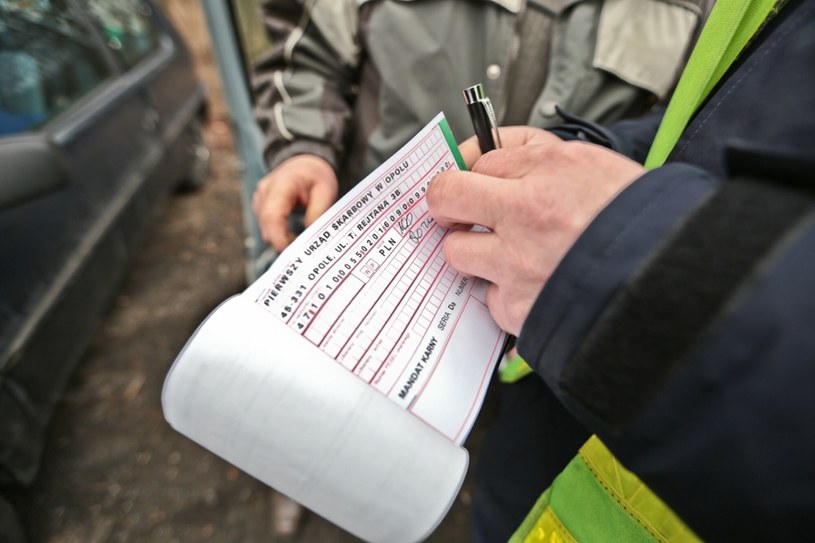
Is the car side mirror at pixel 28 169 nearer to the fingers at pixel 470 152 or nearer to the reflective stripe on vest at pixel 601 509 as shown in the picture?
the fingers at pixel 470 152

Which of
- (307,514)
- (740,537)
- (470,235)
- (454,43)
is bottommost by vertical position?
(307,514)

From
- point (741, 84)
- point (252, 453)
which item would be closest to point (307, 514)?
point (252, 453)

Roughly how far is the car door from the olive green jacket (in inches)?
29.3

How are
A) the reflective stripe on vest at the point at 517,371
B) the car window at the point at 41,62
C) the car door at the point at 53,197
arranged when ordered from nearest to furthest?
the reflective stripe on vest at the point at 517,371 < the car door at the point at 53,197 < the car window at the point at 41,62

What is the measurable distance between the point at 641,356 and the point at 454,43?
2.83 ft

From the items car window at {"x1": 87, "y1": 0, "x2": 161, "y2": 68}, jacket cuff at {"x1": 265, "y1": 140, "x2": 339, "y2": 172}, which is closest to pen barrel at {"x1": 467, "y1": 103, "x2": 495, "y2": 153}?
jacket cuff at {"x1": 265, "y1": 140, "x2": 339, "y2": 172}

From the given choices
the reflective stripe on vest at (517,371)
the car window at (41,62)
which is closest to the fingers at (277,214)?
the reflective stripe on vest at (517,371)

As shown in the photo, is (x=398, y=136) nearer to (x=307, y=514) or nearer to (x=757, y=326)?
(x=757, y=326)

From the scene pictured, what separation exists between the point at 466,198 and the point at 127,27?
298 cm

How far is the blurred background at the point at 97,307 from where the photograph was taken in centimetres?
130

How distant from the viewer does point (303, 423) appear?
45 centimetres

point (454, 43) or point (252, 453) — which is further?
point (454, 43)

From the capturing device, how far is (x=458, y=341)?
54cm

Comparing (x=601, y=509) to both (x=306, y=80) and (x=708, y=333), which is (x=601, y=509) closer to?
(x=708, y=333)
